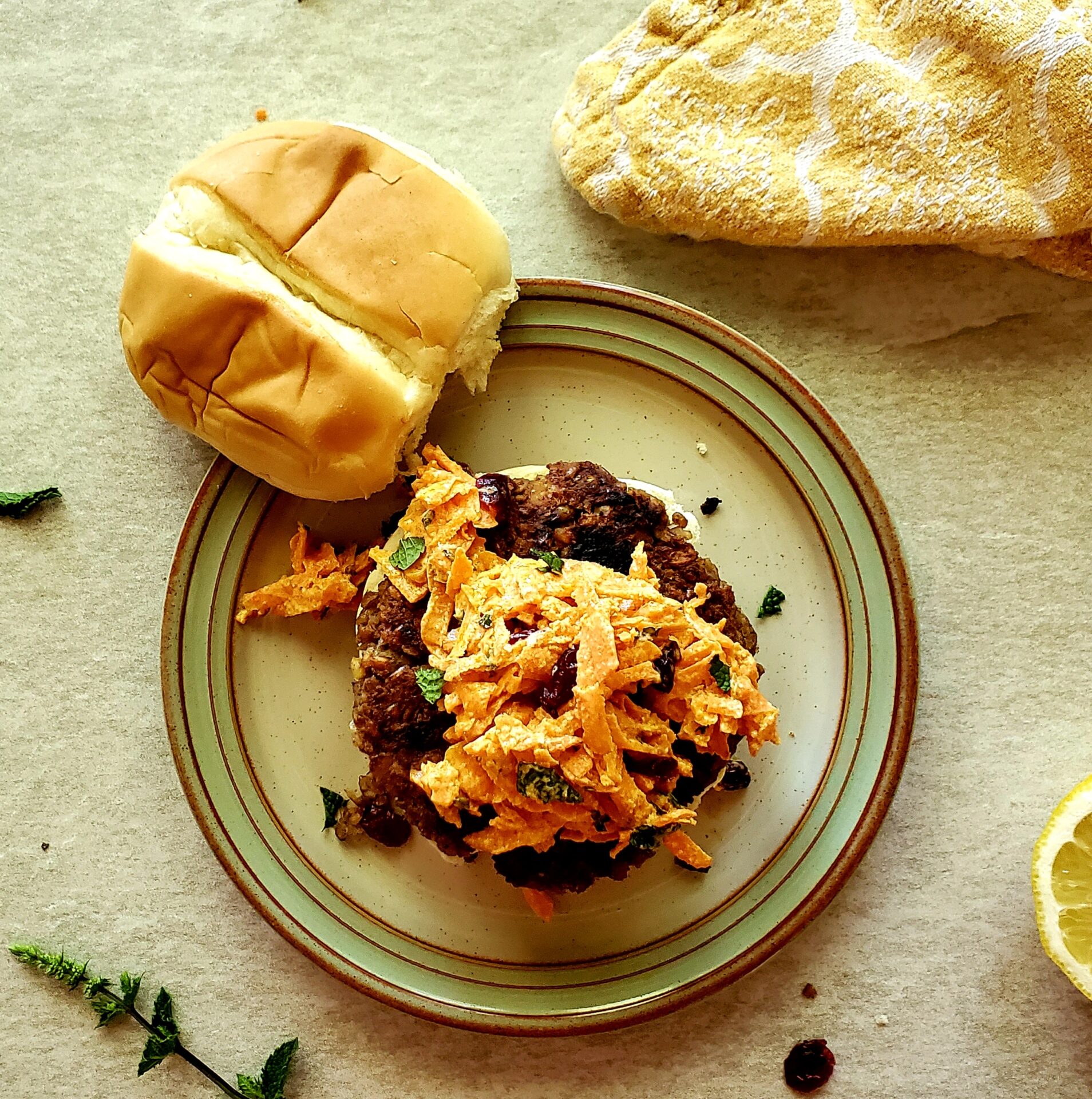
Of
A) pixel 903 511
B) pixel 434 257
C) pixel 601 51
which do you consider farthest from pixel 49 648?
pixel 903 511

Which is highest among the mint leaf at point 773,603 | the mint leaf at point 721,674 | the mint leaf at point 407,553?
the mint leaf at point 773,603

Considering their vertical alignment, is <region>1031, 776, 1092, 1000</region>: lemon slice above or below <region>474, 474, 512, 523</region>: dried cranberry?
below

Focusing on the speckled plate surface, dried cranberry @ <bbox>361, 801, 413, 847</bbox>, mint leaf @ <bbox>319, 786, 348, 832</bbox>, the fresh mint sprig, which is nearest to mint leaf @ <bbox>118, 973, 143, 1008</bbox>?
the fresh mint sprig

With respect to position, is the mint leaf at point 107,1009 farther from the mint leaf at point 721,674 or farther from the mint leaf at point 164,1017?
the mint leaf at point 721,674

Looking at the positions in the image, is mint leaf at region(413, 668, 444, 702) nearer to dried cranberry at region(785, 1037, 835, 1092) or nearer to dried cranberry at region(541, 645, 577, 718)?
dried cranberry at region(541, 645, 577, 718)

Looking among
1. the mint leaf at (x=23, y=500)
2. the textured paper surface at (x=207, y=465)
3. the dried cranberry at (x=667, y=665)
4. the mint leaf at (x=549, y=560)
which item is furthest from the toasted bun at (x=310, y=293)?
the dried cranberry at (x=667, y=665)

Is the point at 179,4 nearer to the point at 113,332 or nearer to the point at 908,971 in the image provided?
the point at 113,332
